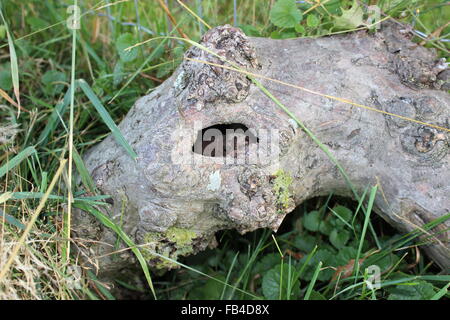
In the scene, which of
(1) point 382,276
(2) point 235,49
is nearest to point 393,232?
(1) point 382,276

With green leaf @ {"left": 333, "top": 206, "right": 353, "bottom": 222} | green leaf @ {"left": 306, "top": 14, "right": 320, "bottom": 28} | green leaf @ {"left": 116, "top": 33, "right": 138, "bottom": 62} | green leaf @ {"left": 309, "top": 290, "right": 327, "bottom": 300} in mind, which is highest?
green leaf @ {"left": 306, "top": 14, "right": 320, "bottom": 28}

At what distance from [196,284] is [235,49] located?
1.19 meters

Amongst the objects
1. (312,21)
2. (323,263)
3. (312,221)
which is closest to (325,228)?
(312,221)

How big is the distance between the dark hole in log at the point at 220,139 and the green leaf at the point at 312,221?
622mm

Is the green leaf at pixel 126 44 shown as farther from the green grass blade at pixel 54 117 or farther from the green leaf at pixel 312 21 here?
the green leaf at pixel 312 21

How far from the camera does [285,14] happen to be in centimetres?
204

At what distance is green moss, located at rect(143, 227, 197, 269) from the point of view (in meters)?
1.83

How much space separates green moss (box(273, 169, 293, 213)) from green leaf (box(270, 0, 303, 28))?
0.72 m

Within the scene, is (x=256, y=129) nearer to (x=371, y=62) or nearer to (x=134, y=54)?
(x=371, y=62)

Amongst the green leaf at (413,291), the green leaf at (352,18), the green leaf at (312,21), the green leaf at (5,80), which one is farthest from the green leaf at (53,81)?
the green leaf at (413,291)

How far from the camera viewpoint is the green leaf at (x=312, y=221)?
2.16m

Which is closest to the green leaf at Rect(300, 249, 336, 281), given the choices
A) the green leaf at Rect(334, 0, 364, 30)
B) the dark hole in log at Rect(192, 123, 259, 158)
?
the dark hole in log at Rect(192, 123, 259, 158)

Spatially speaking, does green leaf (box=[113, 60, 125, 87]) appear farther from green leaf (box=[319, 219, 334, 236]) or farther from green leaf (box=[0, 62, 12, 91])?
green leaf (box=[319, 219, 334, 236])

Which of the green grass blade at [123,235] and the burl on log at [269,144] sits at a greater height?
the burl on log at [269,144]
